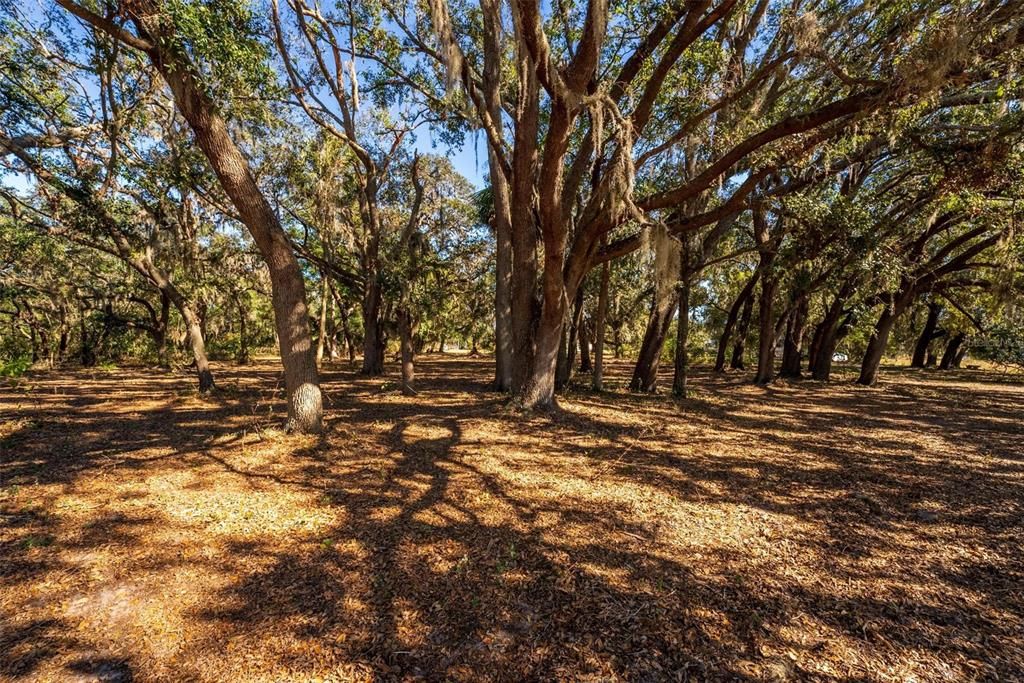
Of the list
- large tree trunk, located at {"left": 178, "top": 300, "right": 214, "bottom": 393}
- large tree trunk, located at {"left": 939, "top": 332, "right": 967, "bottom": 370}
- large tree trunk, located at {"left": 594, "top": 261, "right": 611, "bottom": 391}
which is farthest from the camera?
large tree trunk, located at {"left": 939, "top": 332, "right": 967, "bottom": 370}

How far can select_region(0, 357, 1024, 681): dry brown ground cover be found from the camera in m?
2.24

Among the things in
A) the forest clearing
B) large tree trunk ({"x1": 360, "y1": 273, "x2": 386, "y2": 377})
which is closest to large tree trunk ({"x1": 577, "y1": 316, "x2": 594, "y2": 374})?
the forest clearing

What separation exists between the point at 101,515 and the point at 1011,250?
548 inches

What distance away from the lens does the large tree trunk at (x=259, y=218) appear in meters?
4.70

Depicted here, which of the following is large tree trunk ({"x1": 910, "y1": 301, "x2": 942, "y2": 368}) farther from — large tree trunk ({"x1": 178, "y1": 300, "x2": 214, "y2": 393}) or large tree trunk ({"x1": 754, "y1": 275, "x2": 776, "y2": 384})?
large tree trunk ({"x1": 178, "y1": 300, "x2": 214, "y2": 393})

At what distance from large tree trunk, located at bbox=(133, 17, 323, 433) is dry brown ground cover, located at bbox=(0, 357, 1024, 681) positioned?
766 millimetres

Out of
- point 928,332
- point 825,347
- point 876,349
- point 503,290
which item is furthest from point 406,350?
point 928,332

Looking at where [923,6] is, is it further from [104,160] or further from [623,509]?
[104,160]

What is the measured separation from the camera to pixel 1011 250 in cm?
791

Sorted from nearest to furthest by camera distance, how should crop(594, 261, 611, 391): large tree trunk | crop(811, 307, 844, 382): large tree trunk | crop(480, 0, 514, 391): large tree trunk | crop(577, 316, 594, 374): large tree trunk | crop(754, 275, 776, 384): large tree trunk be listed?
1. crop(480, 0, 514, 391): large tree trunk
2. crop(594, 261, 611, 391): large tree trunk
3. crop(754, 275, 776, 384): large tree trunk
4. crop(811, 307, 844, 382): large tree trunk
5. crop(577, 316, 594, 374): large tree trunk

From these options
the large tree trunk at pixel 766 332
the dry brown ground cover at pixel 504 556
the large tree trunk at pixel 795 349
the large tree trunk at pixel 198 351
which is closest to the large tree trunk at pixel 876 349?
the large tree trunk at pixel 795 349

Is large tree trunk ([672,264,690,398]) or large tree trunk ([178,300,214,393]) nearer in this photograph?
large tree trunk ([672,264,690,398])

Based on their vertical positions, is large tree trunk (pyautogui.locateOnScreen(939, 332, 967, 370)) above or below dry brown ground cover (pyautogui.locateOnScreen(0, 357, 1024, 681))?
above

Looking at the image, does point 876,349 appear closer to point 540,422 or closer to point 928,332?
point 928,332
